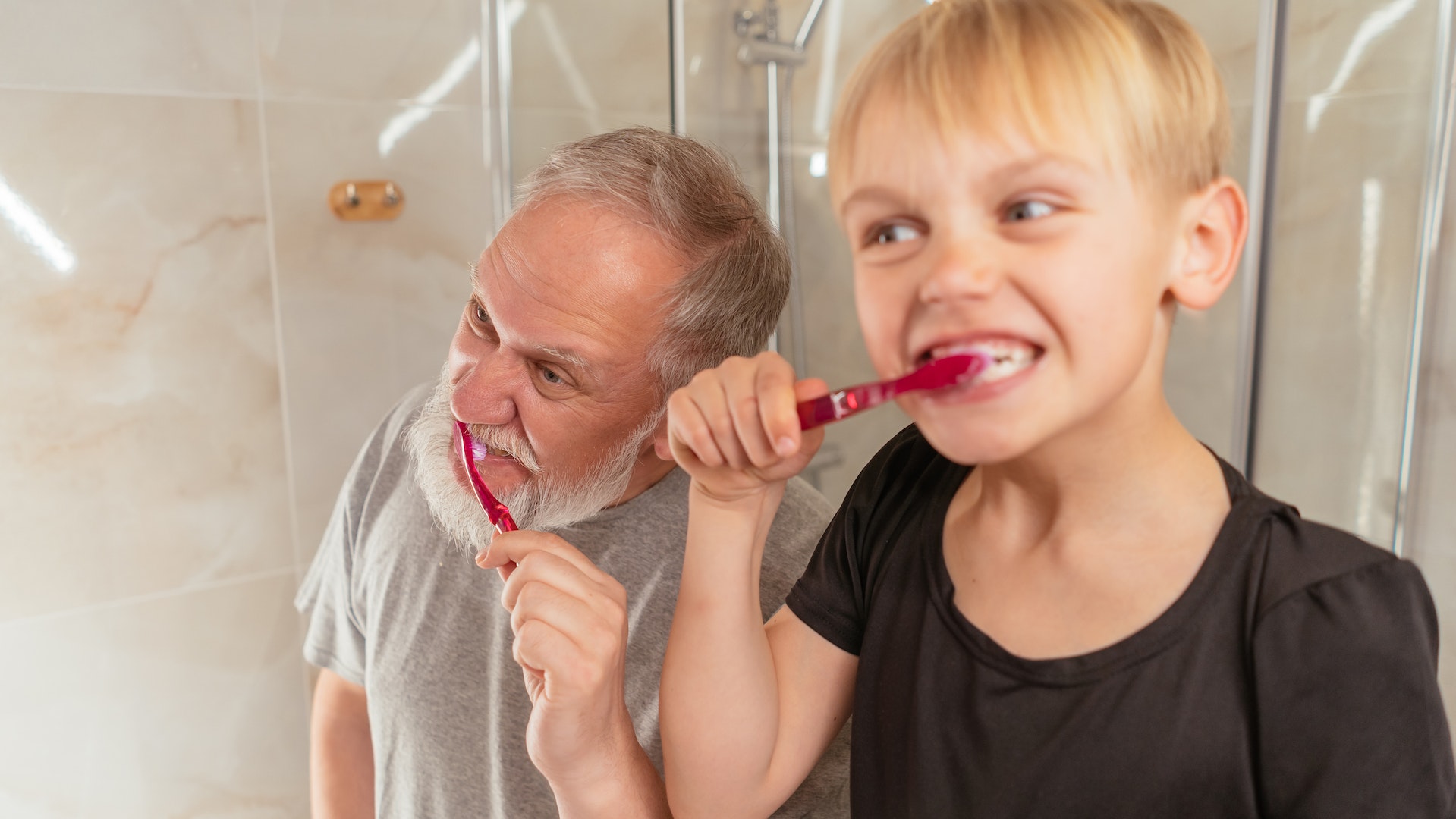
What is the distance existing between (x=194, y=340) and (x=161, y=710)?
19.0 inches

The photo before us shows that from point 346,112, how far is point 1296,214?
1.11 m

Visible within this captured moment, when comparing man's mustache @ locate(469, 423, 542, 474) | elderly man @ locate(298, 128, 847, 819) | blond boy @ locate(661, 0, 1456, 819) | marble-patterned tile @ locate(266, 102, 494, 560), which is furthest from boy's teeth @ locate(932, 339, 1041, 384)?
marble-patterned tile @ locate(266, 102, 494, 560)

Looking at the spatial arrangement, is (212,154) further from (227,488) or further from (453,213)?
(227,488)

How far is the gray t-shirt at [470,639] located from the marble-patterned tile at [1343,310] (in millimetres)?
425

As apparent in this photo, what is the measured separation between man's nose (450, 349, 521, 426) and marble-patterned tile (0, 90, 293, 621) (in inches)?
23.5

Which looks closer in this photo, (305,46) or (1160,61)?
(1160,61)

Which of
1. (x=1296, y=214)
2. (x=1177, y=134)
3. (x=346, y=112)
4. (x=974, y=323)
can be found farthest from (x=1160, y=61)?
(x=346, y=112)

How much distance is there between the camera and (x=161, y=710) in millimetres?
1292

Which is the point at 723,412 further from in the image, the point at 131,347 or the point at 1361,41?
the point at 131,347

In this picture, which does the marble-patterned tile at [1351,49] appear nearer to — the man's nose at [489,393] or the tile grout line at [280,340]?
the man's nose at [489,393]

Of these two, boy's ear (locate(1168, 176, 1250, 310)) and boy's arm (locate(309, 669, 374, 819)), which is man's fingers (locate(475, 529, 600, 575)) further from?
boy's arm (locate(309, 669, 374, 819))

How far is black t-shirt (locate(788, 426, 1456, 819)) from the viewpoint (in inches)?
15.6

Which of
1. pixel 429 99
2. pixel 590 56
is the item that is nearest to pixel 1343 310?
pixel 590 56

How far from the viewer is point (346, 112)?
131cm
